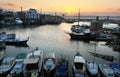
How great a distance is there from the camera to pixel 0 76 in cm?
2638

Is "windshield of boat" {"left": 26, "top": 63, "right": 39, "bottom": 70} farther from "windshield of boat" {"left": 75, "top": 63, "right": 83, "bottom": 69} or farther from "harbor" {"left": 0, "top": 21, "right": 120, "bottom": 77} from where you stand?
"windshield of boat" {"left": 75, "top": 63, "right": 83, "bottom": 69}

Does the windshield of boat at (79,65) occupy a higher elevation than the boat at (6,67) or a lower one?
higher

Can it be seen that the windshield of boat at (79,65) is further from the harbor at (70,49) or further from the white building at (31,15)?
the white building at (31,15)

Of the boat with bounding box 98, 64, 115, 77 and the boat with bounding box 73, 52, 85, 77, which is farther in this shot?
the boat with bounding box 98, 64, 115, 77

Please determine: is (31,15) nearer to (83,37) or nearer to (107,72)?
(83,37)

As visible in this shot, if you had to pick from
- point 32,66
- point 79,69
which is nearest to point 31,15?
point 32,66

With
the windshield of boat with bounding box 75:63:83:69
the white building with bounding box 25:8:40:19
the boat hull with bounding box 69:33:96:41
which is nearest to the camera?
the windshield of boat with bounding box 75:63:83:69

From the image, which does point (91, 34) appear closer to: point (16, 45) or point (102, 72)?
point (16, 45)

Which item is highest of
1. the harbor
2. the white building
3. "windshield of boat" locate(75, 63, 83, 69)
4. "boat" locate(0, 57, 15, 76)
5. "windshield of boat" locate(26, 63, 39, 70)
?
the white building

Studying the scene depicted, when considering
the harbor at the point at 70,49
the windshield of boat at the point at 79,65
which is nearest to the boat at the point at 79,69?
the windshield of boat at the point at 79,65

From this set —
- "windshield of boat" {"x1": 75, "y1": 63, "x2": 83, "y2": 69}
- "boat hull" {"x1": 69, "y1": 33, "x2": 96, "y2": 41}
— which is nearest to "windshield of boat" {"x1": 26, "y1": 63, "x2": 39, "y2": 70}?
"windshield of boat" {"x1": 75, "y1": 63, "x2": 83, "y2": 69}

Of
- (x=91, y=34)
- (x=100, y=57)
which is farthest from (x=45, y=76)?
(x=91, y=34)

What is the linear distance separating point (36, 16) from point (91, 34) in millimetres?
96500

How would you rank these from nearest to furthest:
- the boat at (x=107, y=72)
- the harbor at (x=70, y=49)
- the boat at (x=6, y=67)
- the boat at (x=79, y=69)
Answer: the boat at (x=79, y=69)
the boat at (x=107, y=72)
the boat at (x=6, y=67)
the harbor at (x=70, y=49)
